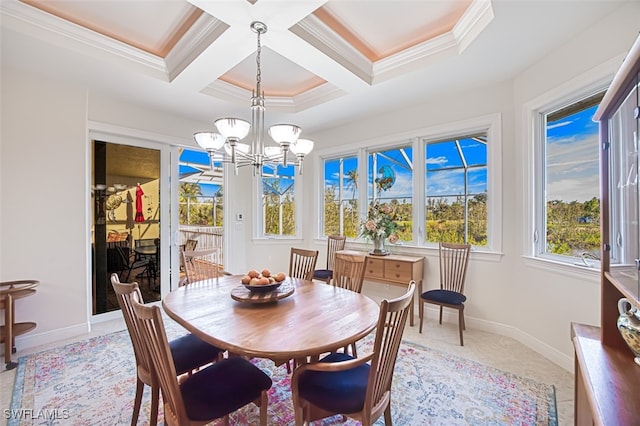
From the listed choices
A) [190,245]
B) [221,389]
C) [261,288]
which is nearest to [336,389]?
[221,389]

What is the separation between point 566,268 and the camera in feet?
8.18

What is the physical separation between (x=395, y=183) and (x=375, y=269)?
130 centimetres

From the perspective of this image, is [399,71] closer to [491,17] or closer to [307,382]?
[491,17]

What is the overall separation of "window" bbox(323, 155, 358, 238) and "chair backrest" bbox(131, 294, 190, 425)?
137 inches

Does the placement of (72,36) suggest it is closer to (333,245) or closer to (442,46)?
(442,46)

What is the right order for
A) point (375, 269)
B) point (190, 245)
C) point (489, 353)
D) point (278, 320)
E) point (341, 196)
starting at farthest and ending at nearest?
point (190, 245) → point (341, 196) → point (375, 269) → point (489, 353) → point (278, 320)

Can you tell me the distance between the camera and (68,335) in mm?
3080

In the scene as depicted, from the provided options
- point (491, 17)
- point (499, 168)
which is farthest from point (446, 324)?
point (491, 17)

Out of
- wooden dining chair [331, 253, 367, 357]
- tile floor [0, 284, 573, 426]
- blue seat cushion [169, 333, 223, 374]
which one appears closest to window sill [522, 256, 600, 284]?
tile floor [0, 284, 573, 426]

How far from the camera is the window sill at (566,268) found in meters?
2.26

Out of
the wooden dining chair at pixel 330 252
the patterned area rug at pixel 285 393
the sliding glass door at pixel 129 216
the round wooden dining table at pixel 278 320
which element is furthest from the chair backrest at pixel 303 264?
the sliding glass door at pixel 129 216

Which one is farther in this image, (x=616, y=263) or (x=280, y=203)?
(x=280, y=203)

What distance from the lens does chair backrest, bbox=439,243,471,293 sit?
3.29m

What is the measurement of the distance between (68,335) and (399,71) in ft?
14.9
